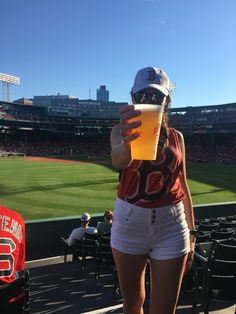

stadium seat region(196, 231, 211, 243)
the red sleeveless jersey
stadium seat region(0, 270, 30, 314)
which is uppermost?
the red sleeveless jersey

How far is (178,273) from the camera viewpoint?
242 centimetres

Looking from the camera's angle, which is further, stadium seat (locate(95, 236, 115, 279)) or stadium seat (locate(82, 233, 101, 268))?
stadium seat (locate(82, 233, 101, 268))

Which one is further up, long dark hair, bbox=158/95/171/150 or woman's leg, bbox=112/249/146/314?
long dark hair, bbox=158/95/171/150

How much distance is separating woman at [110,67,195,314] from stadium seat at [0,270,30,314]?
1.94 feet

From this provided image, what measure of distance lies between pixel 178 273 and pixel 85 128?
8670 cm

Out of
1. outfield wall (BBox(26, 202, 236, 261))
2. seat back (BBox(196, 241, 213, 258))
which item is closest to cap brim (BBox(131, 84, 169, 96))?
seat back (BBox(196, 241, 213, 258))

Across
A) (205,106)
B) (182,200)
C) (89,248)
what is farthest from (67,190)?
(205,106)

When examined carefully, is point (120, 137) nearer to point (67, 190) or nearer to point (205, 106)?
point (67, 190)

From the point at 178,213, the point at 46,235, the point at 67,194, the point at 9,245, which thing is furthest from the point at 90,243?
the point at 67,194

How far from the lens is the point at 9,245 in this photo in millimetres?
2635

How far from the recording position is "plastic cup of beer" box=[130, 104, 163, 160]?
217 centimetres

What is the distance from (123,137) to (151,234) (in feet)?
2.11

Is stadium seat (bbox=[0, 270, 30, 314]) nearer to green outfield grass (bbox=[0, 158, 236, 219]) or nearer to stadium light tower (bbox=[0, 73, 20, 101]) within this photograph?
green outfield grass (bbox=[0, 158, 236, 219])

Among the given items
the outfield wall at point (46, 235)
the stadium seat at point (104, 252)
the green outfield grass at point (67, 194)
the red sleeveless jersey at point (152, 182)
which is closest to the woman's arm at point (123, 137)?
the red sleeveless jersey at point (152, 182)
